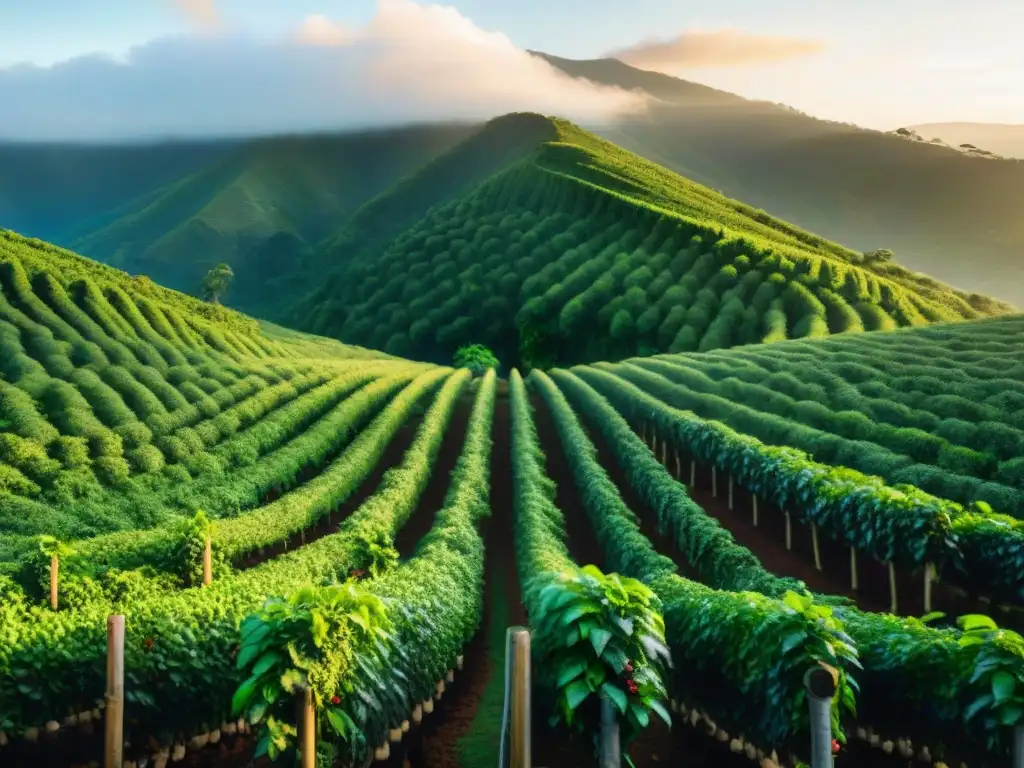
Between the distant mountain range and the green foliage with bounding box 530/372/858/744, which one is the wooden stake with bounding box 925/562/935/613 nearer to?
the green foliage with bounding box 530/372/858/744

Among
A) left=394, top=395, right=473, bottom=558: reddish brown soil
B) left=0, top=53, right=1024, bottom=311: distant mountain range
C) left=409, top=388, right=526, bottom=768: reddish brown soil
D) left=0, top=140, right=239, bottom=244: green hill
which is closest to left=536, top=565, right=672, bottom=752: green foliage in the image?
left=409, top=388, right=526, bottom=768: reddish brown soil

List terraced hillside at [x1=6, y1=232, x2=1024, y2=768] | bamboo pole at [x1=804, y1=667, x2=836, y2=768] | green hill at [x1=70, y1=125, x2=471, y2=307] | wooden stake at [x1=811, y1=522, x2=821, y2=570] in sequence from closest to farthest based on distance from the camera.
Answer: bamboo pole at [x1=804, y1=667, x2=836, y2=768], terraced hillside at [x1=6, y1=232, x2=1024, y2=768], wooden stake at [x1=811, y1=522, x2=821, y2=570], green hill at [x1=70, y1=125, x2=471, y2=307]

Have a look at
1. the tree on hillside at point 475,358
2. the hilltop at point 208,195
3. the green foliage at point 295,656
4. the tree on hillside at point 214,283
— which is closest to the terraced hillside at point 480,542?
the green foliage at point 295,656

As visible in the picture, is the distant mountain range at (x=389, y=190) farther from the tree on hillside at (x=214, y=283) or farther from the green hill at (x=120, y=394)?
the green hill at (x=120, y=394)

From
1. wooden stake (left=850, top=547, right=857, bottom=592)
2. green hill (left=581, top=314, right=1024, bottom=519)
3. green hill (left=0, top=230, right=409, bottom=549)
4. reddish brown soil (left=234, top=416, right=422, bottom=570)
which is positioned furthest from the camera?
green hill (left=0, top=230, right=409, bottom=549)

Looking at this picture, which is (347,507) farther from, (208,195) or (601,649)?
(208,195)

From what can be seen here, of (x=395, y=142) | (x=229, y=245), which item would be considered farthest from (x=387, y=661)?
(x=395, y=142)

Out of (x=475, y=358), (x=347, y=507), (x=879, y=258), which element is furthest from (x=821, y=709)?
(x=879, y=258)
